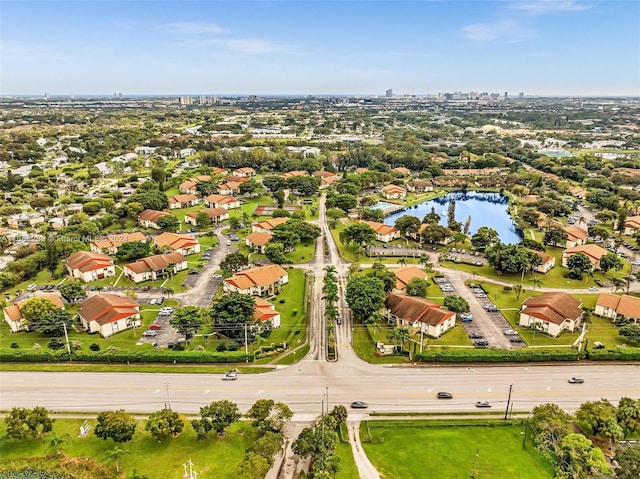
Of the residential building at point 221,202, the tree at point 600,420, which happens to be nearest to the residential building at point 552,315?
the tree at point 600,420

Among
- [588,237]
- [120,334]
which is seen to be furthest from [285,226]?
[588,237]

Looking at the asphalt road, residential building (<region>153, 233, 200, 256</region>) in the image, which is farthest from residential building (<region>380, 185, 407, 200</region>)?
the asphalt road

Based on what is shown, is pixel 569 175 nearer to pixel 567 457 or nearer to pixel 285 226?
pixel 285 226

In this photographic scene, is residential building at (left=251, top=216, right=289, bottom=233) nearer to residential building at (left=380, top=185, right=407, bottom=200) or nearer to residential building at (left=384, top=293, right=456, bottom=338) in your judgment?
residential building at (left=384, top=293, right=456, bottom=338)

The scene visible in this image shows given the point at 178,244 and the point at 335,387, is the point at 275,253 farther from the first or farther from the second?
the point at 335,387

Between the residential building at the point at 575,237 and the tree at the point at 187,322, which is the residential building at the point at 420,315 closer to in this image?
the tree at the point at 187,322

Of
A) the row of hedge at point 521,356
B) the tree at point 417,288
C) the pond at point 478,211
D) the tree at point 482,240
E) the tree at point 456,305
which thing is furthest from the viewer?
the pond at point 478,211

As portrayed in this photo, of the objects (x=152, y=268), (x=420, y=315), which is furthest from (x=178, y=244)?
(x=420, y=315)
